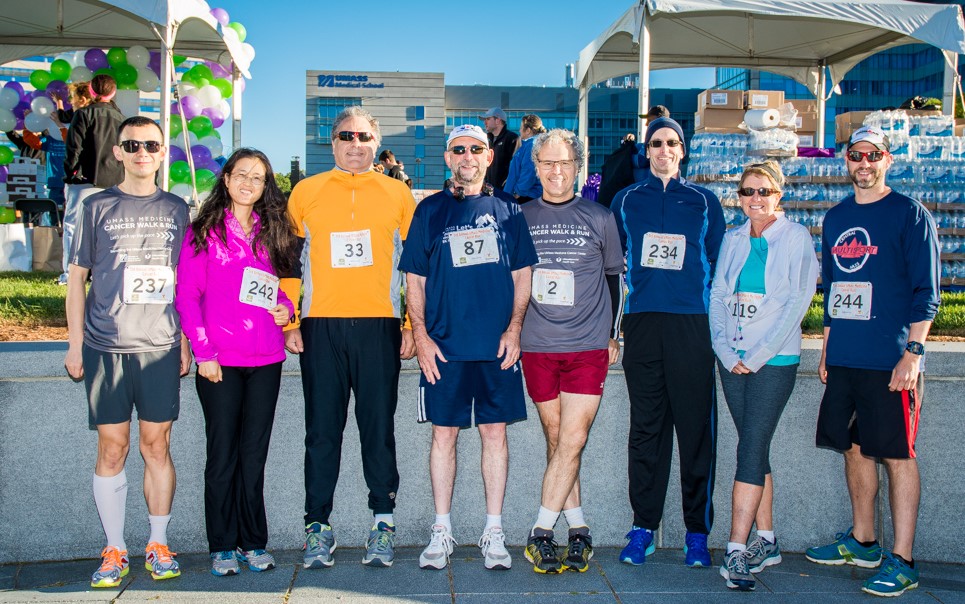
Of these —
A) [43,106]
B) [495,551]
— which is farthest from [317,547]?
[43,106]

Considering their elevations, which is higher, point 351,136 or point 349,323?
point 351,136

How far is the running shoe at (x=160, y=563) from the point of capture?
12.5 feet

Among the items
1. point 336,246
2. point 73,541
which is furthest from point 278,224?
point 73,541

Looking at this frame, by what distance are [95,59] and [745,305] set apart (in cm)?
1212

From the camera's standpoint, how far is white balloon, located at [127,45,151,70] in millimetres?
12477

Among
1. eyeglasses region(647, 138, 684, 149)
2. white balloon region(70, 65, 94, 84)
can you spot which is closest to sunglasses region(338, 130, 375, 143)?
eyeglasses region(647, 138, 684, 149)

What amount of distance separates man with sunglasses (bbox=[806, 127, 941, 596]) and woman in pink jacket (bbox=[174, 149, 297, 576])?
104 inches

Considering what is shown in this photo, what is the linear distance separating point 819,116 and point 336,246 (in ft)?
41.3

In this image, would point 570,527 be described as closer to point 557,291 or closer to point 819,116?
point 557,291

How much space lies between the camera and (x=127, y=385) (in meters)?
3.67

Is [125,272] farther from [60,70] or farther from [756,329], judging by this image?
[60,70]

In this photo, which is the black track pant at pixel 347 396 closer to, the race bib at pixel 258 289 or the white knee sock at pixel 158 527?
the race bib at pixel 258 289

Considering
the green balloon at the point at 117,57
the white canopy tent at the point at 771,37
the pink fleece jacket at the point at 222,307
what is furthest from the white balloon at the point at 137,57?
the pink fleece jacket at the point at 222,307

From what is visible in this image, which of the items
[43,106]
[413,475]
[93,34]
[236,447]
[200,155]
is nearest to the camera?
[236,447]
